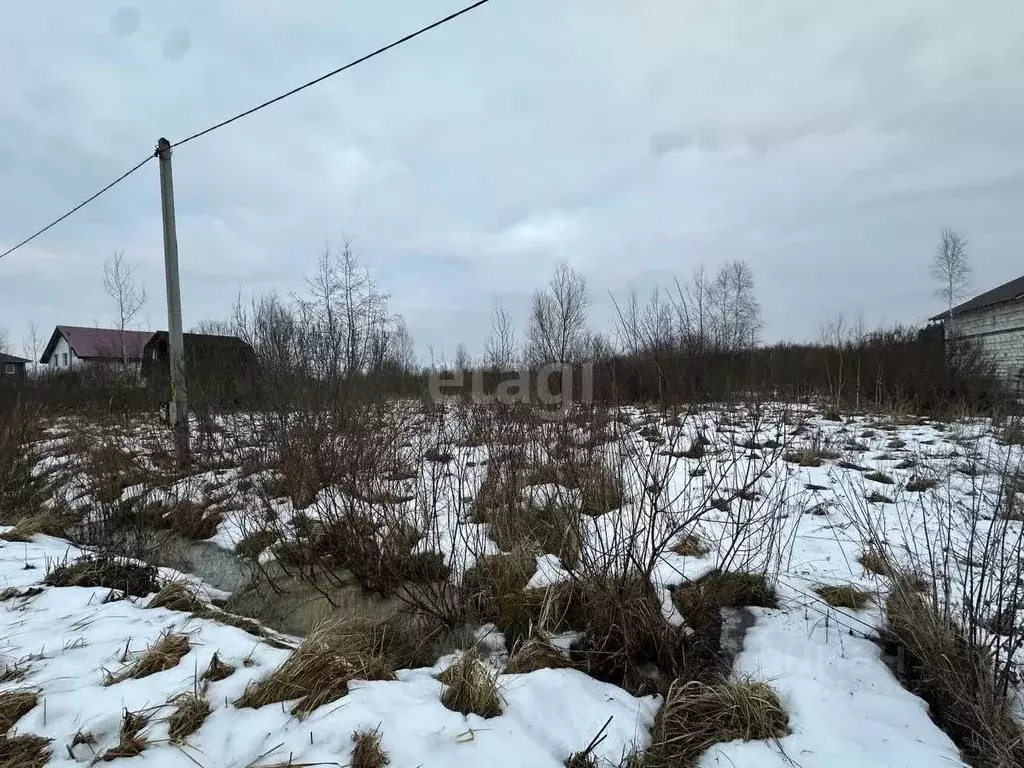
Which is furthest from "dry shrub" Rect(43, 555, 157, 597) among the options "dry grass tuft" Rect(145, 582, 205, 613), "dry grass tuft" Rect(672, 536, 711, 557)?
"dry grass tuft" Rect(672, 536, 711, 557)

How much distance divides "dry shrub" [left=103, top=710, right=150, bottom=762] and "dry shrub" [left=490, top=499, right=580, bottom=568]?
202 cm

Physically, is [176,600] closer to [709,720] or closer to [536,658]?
[536,658]

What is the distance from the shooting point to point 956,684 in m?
2.14

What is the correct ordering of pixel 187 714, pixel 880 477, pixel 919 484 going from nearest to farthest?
pixel 187 714 → pixel 919 484 → pixel 880 477

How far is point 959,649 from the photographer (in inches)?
87.9

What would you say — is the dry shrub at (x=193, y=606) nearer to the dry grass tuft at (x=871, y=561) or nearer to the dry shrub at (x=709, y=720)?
the dry shrub at (x=709, y=720)

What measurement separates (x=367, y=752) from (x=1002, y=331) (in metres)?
23.3

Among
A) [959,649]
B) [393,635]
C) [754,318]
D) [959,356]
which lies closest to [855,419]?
Answer: [959,356]

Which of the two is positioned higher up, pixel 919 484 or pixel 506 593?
pixel 919 484

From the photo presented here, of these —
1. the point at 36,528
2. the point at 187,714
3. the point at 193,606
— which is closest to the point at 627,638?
the point at 187,714

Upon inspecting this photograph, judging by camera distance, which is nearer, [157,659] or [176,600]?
[157,659]

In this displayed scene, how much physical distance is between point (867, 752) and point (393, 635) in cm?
238

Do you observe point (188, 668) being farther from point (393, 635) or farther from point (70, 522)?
point (70, 522)

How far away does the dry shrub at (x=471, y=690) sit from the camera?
2.27 meters
